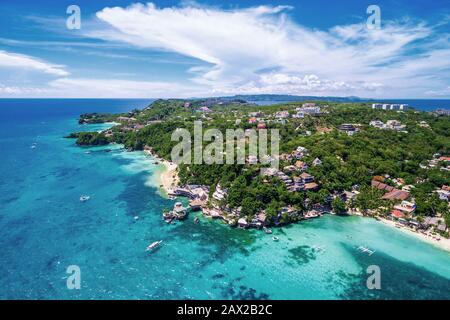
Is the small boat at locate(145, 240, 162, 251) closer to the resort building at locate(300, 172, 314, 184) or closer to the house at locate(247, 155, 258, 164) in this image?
the house at locate(247, 155, 258, 164)

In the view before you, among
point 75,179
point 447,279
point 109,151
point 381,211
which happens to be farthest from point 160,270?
point 109,151

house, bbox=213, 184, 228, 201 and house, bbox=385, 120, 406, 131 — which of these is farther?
house, bbox=385, 120, 406, 131

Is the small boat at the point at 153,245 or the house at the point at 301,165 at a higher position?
the house at the point at 301,165

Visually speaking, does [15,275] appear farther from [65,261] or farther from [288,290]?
[288,290]

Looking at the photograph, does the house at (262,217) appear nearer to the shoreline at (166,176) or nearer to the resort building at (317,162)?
the resort building at (317,162)

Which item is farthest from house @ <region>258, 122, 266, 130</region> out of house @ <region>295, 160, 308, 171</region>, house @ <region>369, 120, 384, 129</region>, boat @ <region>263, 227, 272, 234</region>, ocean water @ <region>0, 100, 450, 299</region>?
boat @ <region>263, 227, 272, 234</region>

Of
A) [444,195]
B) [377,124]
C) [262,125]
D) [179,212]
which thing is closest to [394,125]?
[377,124]

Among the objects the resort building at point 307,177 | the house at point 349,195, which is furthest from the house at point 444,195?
the resort building at point 307,177

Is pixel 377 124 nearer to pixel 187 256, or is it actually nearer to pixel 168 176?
pixel 168 176
